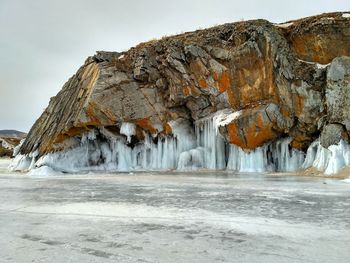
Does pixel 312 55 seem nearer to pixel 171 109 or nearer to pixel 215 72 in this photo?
pixel 215 72

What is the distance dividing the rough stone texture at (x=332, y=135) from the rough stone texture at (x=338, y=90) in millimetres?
401

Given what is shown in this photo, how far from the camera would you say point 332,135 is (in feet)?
52.4

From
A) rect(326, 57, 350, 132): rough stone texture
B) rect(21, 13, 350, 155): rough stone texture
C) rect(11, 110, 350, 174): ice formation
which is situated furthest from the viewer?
rect(11, 110, 350, 174): ice formation

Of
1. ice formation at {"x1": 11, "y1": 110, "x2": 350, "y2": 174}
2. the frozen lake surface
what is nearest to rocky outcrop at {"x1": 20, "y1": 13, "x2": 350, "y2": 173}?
ice formation at {"x1": 11, "y1": 110, "x2": 350, "y2": 174}

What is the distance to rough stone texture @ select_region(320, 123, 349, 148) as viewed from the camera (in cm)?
1586

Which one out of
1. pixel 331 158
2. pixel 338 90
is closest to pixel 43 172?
pixel 331 158

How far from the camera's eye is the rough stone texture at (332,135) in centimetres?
1586

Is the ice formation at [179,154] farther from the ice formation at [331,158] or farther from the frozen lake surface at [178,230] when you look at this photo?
the frozen lake surface at [178,230]

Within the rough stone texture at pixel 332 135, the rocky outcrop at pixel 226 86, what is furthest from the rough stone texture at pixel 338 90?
the rough stone texture at pixel 332 135

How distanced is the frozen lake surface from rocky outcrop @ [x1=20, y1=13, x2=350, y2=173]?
38.0ft

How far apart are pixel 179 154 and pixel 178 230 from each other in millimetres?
18355

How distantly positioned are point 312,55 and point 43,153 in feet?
56.6

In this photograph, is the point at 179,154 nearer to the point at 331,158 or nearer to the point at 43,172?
the point at 43,172

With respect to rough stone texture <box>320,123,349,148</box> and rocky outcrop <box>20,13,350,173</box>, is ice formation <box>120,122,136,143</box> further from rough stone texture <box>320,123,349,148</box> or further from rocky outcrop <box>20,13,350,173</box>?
rough stone texture <box>320,123,349,148</box>
